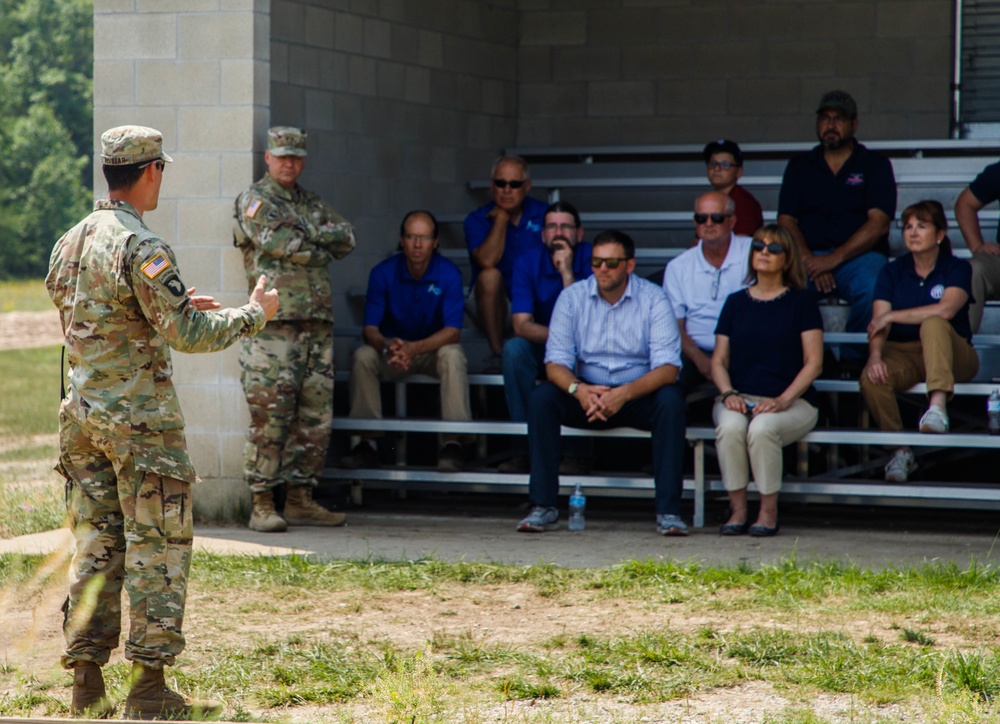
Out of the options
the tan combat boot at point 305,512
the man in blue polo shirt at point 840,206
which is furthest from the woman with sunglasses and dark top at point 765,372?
the tan combat boot at point 305,512

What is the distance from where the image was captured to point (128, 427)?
4273 mm

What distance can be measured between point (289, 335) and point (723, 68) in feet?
15.6

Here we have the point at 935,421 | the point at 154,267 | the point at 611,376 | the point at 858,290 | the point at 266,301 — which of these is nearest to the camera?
the point at 154,267

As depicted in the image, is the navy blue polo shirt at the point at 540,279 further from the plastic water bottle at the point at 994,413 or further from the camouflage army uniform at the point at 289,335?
the plastic water bottle at the point at 994,413

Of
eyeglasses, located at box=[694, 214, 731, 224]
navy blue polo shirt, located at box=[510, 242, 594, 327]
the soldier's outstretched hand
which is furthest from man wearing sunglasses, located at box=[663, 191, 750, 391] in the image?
the soldier's outstretched hand

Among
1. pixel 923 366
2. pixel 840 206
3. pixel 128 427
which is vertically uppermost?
pixel 840 206

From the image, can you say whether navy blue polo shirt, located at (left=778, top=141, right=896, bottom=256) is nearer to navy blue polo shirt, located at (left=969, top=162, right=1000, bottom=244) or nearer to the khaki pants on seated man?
navy blue polo shirt, located at (left=969, top=162, right=1000, bottom=244)

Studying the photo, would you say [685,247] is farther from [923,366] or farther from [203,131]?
[203,131]

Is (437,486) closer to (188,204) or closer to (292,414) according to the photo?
(292,414)

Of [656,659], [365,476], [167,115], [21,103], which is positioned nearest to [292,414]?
[365,476]

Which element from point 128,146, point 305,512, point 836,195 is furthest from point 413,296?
point 128,146

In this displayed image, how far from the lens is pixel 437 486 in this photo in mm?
8273

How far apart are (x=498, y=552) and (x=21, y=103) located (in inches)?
1617

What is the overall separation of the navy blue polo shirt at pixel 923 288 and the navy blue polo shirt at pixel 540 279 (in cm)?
173
